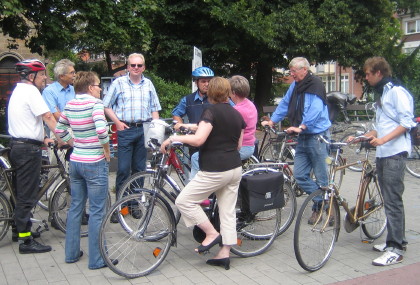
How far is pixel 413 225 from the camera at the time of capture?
5977 millimetres

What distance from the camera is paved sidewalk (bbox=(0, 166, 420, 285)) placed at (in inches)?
167

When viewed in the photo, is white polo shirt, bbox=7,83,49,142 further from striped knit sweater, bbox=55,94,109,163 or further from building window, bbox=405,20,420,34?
building window, bbox=405,20,420,34

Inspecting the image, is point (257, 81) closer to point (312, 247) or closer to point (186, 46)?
point (186, 46)

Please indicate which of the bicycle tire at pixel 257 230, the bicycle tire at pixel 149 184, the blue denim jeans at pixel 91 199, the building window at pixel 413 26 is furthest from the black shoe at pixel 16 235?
the building window at pixel 413 26

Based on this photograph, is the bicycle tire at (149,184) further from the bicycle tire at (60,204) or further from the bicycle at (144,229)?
the bicycle tire at (60,204)

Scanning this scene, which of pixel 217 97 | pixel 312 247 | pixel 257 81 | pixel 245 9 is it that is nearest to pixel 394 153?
pixel 312 247

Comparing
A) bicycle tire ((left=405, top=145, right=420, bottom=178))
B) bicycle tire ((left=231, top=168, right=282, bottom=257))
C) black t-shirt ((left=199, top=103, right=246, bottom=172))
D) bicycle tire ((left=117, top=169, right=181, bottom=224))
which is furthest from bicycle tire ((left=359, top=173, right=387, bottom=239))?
bicycle tire ((left=405, top=145, right=420, bottom=178))

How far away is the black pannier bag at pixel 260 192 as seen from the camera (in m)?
4.62

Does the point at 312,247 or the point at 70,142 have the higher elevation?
the point at 70,142

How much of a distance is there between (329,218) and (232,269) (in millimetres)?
1021

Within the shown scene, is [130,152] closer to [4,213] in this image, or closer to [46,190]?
[46,190]

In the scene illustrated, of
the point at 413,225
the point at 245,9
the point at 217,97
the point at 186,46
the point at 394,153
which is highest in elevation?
the point at 245,9

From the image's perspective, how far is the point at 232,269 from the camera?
448 centimetres

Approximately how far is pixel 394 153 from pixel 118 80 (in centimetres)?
330
